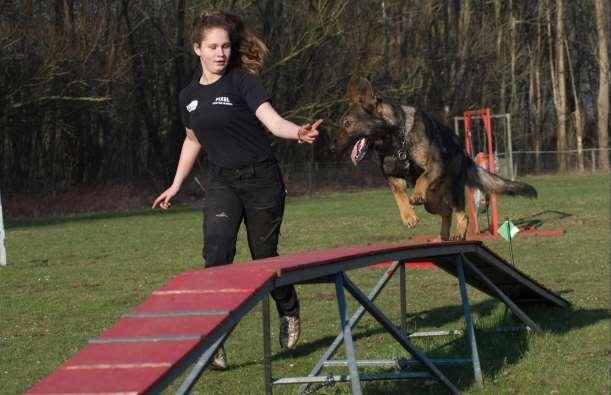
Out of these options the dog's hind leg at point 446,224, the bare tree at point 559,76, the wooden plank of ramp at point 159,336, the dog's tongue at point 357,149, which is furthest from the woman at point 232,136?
A: the bare tree at point 559,76

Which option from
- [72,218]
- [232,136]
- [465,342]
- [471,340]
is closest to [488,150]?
[465,342]

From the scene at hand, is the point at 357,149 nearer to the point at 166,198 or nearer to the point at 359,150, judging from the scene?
the point at 359,150

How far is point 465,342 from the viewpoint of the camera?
7051mm

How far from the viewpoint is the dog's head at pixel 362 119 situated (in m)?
8.62

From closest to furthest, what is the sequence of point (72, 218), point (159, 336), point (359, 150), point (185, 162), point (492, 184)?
1. point (159, 336)
2. point (185, 162)
3. point (359, 150)
4. point (492, 184)
5. point (72, 218)

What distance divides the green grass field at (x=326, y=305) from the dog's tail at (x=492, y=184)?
923 millimetres

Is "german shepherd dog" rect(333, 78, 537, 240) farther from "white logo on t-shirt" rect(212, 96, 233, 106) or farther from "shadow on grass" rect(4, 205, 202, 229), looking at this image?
"shadow on grass" rect(4, 205, 202, 229)

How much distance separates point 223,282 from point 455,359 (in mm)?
2421

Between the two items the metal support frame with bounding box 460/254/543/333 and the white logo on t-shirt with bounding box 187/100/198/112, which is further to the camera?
the metal support frame with bounding box 460/254/543/333

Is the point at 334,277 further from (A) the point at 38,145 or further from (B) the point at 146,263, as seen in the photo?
(A) the point at 38,145

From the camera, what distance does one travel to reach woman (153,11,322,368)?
5.76 metres

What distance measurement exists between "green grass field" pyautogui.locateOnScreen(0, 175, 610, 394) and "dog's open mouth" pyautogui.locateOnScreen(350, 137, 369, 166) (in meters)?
1.32

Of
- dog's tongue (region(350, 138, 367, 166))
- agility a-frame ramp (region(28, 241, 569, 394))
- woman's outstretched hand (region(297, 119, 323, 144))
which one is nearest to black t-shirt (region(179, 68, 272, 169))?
woman's outstretched hand (region(297, 119, 323, 144))

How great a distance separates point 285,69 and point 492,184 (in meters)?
25.0
